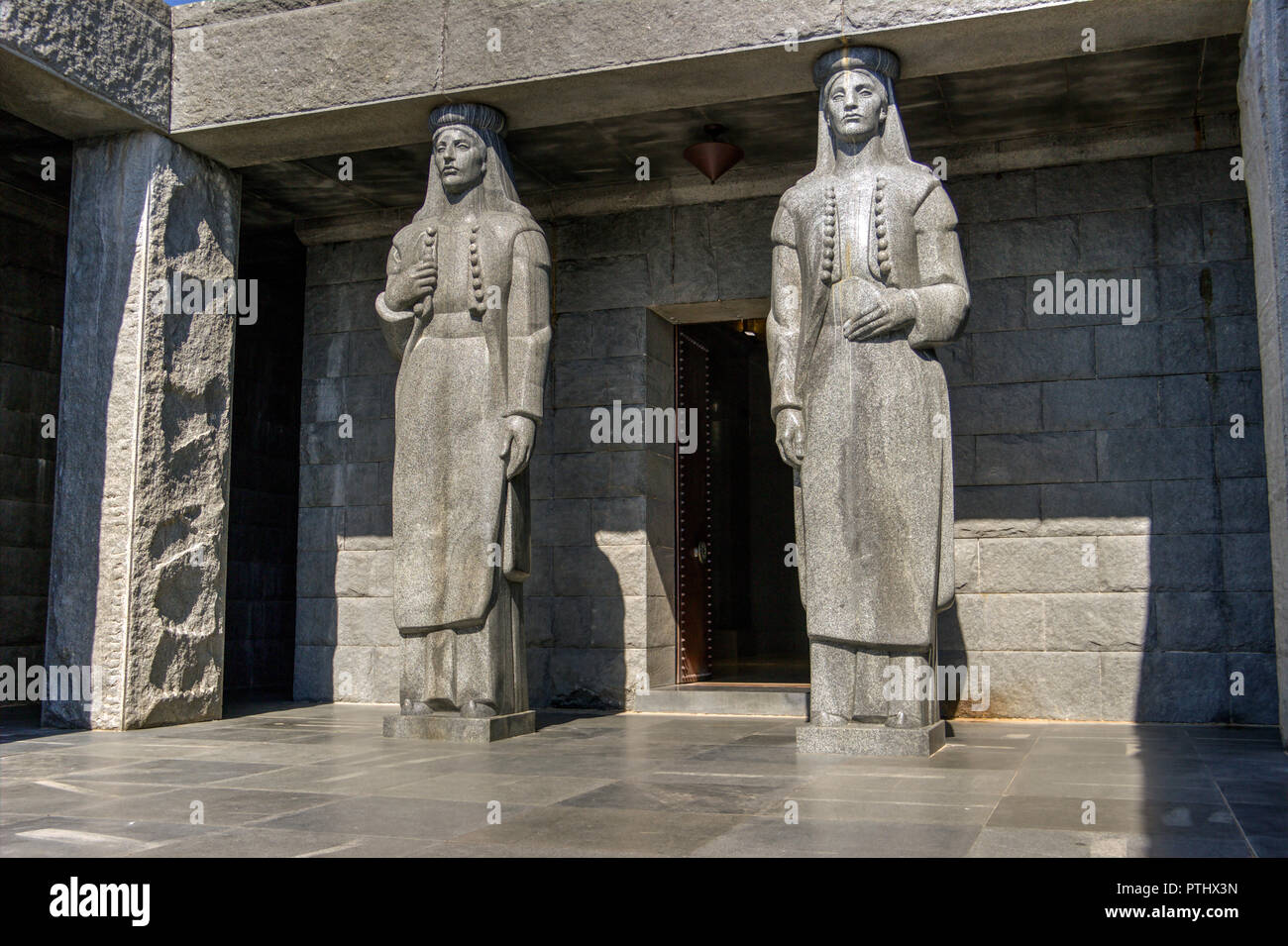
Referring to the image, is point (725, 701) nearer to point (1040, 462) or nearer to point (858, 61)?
point (1040, 462)

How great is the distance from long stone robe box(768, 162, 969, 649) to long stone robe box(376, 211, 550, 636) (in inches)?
56.5

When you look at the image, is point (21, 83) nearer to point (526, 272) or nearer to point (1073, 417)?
point (526, 272)

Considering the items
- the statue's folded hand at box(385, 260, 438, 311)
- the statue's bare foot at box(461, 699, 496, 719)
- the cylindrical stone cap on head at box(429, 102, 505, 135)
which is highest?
the cylindrical stone cap on head at box(429, 102, 505, 135)

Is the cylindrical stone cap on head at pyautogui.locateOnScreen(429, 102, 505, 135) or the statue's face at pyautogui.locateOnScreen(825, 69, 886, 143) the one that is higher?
the cylindrical stone cap on head at pyautogui.locateOnScreen(429, 102, 505, 135)

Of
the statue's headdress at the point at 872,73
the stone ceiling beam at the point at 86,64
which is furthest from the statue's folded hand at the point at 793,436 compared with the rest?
the stone ceiling beam at the point at 86,64

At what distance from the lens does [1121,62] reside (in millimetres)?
6512

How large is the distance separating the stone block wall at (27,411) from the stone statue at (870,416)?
5748 millimetres

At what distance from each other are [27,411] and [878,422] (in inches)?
248

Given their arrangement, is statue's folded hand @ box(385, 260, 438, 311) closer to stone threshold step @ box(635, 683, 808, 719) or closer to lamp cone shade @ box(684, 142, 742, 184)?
lamp cone shade @ box(684, 142, 742, 184)

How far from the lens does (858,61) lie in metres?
5.86

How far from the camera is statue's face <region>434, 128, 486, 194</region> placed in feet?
20.9

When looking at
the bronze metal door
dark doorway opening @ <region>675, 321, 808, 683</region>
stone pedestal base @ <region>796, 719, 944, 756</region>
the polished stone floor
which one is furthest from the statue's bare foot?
dark doorway opening @ <region>675, 321, 808, 683</region>

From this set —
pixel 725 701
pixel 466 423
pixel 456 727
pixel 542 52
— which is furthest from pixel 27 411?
pixel 725 701
